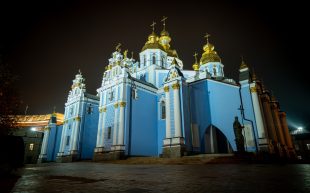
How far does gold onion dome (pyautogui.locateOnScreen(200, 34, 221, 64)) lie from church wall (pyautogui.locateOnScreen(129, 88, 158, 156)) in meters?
13.5

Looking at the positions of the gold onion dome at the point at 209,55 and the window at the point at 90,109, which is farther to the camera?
the gold onion dome at the point at 209,55

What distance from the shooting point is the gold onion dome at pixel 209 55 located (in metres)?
33.7

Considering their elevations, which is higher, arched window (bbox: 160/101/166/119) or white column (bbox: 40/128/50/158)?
arched window (bbox: 160/101/166/119)

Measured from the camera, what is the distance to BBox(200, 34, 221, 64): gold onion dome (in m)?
33.7

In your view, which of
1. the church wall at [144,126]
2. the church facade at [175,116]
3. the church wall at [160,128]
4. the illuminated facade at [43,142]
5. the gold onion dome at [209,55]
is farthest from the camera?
the illuminated facade at [43,142]

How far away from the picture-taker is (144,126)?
2372cm

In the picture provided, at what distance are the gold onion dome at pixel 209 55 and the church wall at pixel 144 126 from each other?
13.5m

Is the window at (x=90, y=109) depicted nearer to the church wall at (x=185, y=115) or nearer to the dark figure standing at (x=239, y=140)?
the church wall at (x=185, y=115)

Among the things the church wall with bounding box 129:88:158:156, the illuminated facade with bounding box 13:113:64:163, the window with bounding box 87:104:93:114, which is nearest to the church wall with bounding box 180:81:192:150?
the church wall with bounding box 129:88:158:156

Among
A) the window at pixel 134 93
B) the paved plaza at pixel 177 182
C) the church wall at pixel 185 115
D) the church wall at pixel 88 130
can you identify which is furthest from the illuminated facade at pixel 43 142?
the paved plaza at pixel 177 182

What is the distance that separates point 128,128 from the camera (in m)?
22.0

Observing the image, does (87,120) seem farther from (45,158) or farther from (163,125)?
(163,125)

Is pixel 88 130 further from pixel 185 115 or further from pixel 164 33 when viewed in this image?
pixel 164 33

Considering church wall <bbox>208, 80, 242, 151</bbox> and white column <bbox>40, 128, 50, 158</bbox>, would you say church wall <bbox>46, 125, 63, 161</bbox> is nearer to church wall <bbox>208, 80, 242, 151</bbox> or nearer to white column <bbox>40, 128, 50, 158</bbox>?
white column <bbox>40, 128, 50, 158</bbox>
